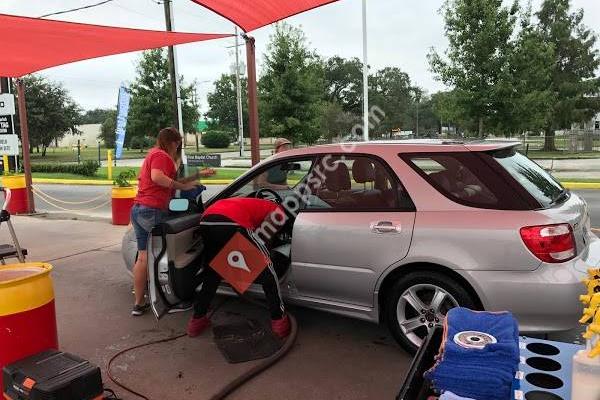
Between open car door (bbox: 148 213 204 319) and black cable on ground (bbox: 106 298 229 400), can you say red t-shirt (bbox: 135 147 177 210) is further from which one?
black cable on ground (bbox: 106 298 229 400)

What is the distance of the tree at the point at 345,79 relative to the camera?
8031 cm

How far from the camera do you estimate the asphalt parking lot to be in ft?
11.4

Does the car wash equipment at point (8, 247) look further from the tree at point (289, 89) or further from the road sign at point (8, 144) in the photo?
the tree at point (289, 89)

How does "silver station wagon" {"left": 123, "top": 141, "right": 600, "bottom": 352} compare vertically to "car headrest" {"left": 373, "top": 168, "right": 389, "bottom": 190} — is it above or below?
below

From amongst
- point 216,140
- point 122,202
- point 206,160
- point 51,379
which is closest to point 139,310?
point 51,379

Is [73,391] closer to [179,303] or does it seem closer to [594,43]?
[179,303]

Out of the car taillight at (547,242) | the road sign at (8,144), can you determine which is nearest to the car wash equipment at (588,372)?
the car taillight at (547,242)

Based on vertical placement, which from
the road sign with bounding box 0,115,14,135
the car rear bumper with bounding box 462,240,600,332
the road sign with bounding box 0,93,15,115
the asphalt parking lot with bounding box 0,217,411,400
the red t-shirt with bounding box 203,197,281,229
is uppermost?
the road sign with bounding box 0,93,15,115

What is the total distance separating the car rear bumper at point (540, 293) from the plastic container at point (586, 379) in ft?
5.67

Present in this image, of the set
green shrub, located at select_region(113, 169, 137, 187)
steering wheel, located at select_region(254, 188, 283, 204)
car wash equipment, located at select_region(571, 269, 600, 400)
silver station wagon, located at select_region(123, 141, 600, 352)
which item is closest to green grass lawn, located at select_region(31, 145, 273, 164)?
green shrub, located at select_region(113, 169, 137, 187)

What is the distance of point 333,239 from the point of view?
395 cm

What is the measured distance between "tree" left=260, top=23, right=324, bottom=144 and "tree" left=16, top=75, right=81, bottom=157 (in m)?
23.1

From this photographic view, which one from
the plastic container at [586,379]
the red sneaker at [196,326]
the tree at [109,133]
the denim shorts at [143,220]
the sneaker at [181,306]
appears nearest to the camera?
the plastic container at [586,379]

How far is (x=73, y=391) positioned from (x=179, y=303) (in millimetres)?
1491
